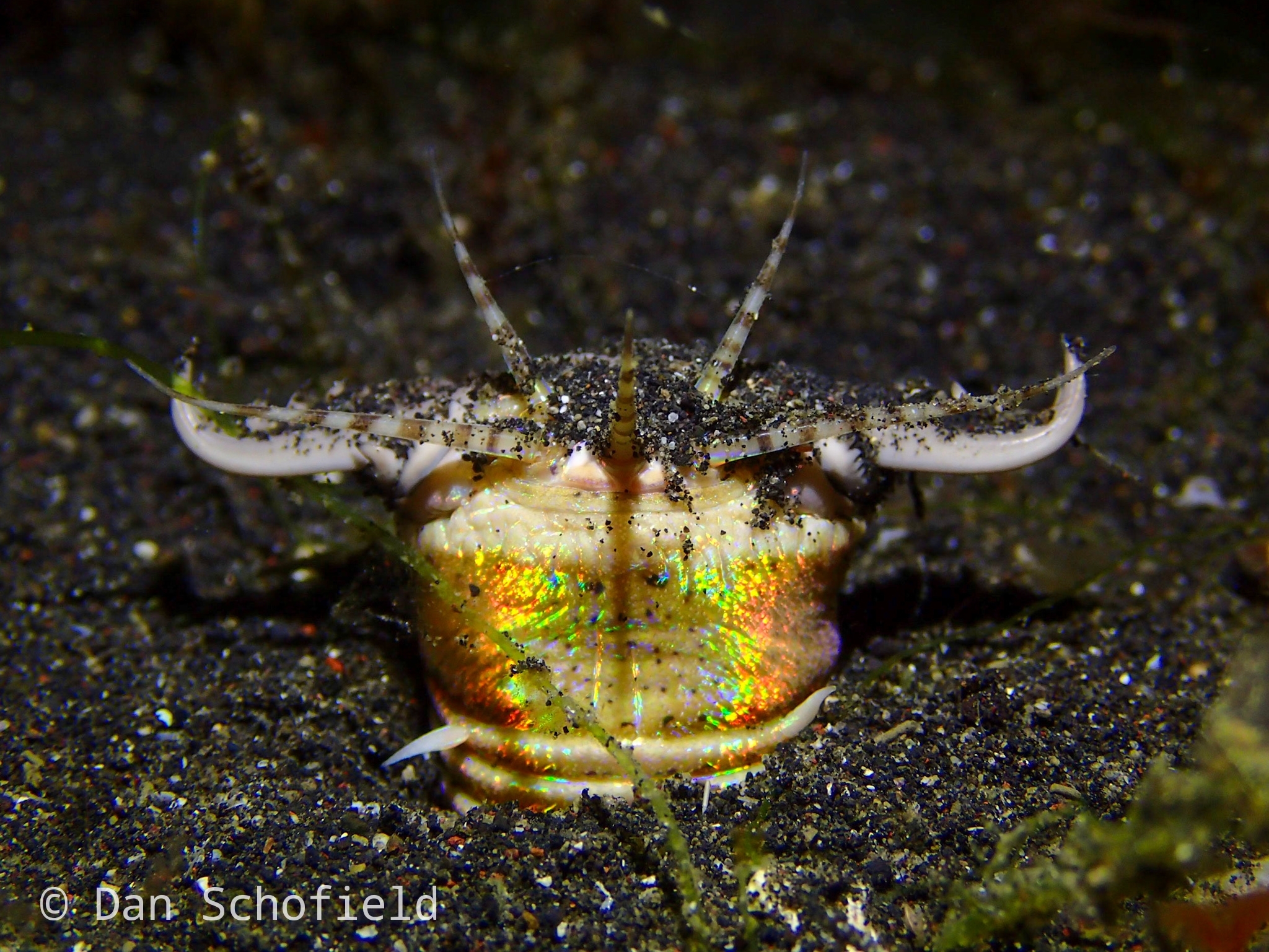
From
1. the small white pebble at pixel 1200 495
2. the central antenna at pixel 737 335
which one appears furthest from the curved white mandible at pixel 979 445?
the small white pebble at pixel 1200 495

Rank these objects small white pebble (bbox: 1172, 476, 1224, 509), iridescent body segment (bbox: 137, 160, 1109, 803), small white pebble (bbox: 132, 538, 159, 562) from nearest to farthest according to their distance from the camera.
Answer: iridescent body segment (bbox: 137, 160, 1109, 803) < small white pebble (bbox: 132, 538, 159, 562) < small white pebble (bbox: 1172, 476, 1224, 509)

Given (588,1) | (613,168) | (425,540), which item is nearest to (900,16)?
(588,1)

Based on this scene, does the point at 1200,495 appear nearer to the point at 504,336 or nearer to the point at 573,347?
the point at 573,347

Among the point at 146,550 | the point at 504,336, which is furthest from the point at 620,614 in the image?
the point at 146,550

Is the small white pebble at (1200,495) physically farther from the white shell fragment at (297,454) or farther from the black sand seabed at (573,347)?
the white shell fragment at (297,454)

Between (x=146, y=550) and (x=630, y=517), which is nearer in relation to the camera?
(x=630, y=517)

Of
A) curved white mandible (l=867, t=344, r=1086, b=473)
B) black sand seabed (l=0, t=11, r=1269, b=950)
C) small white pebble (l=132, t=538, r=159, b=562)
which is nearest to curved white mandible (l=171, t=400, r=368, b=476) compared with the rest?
black sand seabed (l=0, t=11, r=1269, b=950)

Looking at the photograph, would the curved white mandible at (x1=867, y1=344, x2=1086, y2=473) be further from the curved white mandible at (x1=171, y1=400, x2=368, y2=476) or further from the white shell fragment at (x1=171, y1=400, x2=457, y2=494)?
the curved white mandible at (x1=171, y1=400, x2=368, y2=476)
